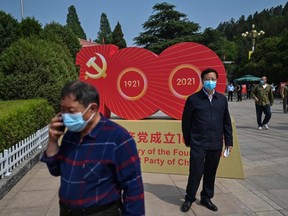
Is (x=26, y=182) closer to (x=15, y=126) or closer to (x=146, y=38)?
(x=15, y=126)

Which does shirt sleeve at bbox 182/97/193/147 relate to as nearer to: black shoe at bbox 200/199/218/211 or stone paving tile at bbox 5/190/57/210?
black shoe at bbox 200/199/218/211

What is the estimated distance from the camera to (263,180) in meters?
4.96

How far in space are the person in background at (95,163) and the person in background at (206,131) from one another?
2011mm

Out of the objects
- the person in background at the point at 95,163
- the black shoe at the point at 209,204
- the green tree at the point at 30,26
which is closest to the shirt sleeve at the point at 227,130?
the black shoe at the point at 209,204

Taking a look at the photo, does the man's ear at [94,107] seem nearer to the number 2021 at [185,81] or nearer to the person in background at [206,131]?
the person in background at [206,131]

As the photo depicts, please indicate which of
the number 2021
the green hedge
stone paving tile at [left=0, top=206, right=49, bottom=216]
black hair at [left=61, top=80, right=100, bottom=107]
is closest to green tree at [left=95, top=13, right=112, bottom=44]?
the green hedge

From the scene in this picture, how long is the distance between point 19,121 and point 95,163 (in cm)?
455

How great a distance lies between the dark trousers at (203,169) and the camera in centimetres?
373

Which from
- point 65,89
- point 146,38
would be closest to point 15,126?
point 65,89

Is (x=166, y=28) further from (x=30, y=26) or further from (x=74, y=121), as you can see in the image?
(x=74, y=121)

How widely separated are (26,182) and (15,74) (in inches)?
200

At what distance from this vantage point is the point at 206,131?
368 centimetres

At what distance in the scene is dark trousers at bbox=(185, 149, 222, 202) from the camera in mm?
3727

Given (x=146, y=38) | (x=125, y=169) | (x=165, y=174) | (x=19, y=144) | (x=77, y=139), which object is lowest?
(x=165, y=174)
